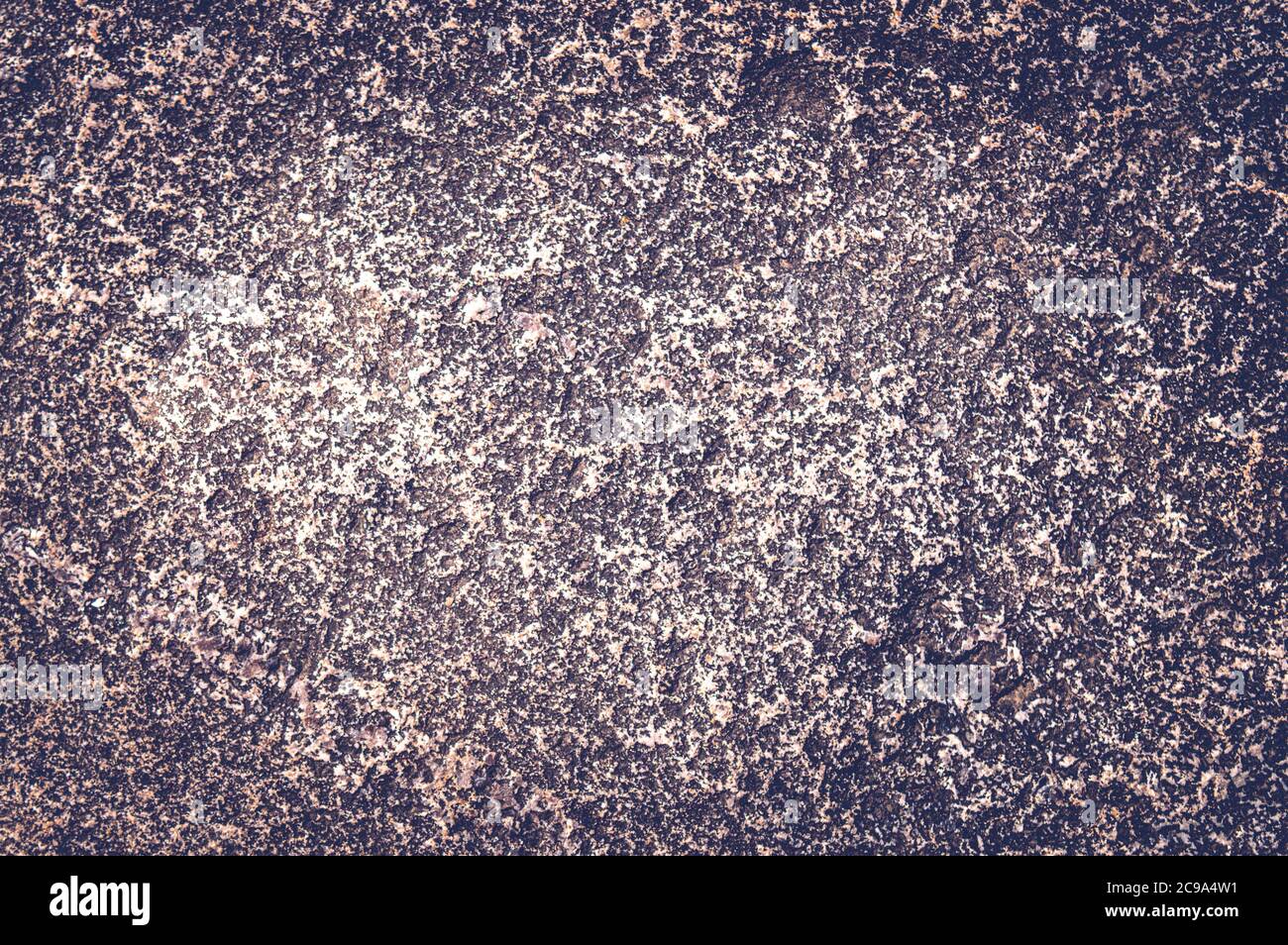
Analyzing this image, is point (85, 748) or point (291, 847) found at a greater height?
point (85, 748)

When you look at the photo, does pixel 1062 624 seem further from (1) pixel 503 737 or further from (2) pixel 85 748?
(2) pixel 85 748

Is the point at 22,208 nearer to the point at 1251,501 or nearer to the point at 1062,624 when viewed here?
the point at 1062,624

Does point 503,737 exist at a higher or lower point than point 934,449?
lower

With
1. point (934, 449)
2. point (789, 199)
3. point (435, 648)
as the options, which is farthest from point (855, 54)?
point (435, 648)
